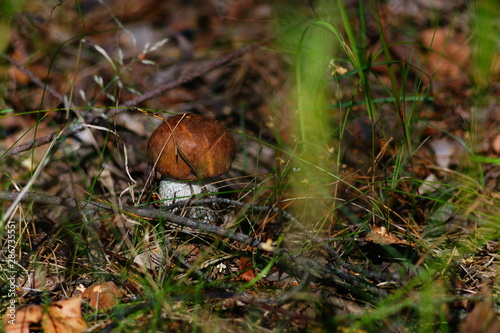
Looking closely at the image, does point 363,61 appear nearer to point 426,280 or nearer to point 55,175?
point 426,280

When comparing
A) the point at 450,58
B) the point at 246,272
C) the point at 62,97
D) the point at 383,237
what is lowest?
the point at 246,272

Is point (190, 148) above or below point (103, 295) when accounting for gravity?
above

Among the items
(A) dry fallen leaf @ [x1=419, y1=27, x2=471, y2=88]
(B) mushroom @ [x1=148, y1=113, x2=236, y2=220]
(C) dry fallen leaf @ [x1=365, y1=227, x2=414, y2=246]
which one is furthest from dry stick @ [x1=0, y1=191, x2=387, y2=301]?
(A) dry fallen leaf @ [x1=419, y1=27, x2=471, y2=88]

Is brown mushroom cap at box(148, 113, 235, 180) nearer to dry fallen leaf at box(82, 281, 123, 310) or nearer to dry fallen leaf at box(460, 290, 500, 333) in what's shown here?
dry fallen leaf at box(82, 281, 123, 310)

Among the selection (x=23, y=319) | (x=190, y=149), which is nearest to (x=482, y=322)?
(x=190, y=149)

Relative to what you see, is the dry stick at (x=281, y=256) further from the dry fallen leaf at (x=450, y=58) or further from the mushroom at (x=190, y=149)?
the dry fallen leaf at (x=450, y=58)

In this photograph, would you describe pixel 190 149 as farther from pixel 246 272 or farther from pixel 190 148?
pixel 246 272
